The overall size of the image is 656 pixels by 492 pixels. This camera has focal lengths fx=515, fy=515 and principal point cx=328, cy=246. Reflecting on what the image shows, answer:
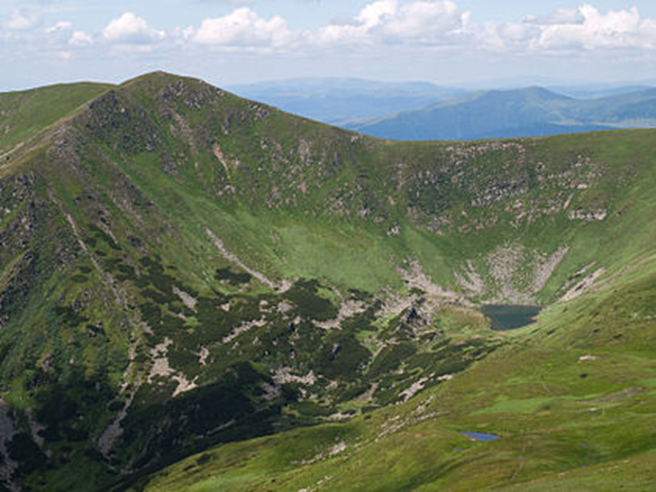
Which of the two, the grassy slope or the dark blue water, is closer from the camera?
the grassy slope

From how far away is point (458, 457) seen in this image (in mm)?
81625

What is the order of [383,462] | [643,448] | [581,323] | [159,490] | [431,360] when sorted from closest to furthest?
[643,448] → [383,462] → [159,490] → [581,323] → [431,360]

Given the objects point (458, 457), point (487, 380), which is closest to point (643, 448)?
point (458, 457)

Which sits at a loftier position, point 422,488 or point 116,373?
point 422,488

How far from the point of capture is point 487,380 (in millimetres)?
128250

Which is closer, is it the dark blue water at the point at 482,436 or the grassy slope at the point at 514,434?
the grassy slope at the point at 514,434

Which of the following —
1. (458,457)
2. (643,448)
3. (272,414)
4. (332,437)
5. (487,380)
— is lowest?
(272,414)

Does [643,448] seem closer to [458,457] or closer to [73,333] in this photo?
[458,457]

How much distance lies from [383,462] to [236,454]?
189ft

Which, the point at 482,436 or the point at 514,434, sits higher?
the point at 514,434

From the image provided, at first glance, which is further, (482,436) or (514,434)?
(482,436)

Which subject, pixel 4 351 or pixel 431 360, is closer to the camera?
pixel 4 351

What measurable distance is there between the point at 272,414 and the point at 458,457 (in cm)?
10175

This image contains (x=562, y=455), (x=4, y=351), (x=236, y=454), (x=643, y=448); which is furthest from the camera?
(x=4, y=351)
